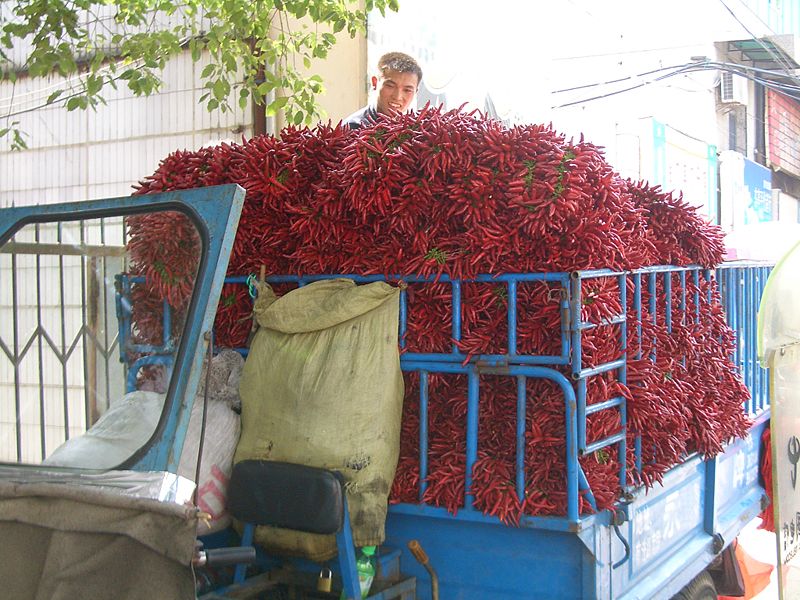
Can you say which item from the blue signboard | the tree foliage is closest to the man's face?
the tree foliage

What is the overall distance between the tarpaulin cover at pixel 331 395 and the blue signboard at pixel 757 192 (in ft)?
57.2

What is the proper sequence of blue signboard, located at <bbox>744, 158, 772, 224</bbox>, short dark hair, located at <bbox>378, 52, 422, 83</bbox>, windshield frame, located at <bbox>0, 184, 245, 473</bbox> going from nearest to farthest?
windshield frame, located at <bbox>0, 184, 245, 473</bbox> → short dark hair, located at <bbox>378, 52, 422, 83</bbox> → blue signboard, located at <bbox>744, 158, 772, 224</bbox>

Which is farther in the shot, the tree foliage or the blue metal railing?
the tree foliage

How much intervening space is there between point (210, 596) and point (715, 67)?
39.9 feet

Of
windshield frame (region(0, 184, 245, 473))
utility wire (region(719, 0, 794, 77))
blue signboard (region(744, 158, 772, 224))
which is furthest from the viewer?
blue signboard (region(744, 158, 772, 224))

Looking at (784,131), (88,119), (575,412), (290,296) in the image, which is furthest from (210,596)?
(784,131)

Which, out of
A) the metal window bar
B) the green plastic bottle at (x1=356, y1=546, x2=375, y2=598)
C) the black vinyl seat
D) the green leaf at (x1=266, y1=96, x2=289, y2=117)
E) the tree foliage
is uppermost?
the tree foliage

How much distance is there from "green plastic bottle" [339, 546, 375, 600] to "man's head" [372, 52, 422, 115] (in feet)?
9.03

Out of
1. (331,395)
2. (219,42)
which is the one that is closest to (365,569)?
(331,395)

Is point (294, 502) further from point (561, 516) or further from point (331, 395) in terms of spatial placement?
point (561, 516)

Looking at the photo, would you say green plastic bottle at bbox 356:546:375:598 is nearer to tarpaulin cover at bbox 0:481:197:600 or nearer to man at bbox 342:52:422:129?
tarpaulin cover at bbox 0:481:197:600

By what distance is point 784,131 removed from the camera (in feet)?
71.0

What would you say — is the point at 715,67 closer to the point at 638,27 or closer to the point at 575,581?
the point at 638,27

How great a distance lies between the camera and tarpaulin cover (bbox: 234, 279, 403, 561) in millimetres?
2807
